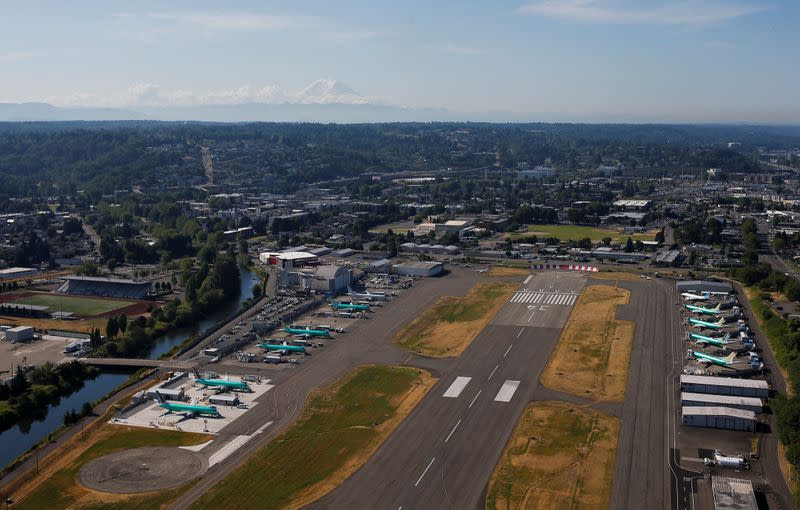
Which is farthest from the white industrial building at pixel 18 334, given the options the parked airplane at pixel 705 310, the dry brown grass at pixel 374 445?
the parked airplane at pixel 705 310

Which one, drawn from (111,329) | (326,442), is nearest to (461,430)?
(326,442)

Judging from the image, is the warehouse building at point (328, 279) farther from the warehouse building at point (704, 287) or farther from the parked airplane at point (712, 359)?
the parked airplane at point (712, 359)

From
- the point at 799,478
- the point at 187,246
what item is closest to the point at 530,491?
the point at 799,478

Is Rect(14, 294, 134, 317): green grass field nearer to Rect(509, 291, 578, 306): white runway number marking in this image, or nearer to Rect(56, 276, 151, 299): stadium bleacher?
Rect(56, 276, 151, 299): stadium bleacher

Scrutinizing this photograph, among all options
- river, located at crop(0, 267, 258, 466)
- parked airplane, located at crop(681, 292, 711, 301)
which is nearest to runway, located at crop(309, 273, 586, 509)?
parked airplane, located at crop(681, 292, 711, 301)

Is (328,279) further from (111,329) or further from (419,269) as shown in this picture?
(111,329)

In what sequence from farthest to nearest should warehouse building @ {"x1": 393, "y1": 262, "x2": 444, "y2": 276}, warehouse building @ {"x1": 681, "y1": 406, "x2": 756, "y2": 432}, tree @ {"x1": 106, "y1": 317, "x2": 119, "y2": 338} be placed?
warehouse building @ {"x1": 393, "y1": 262, "x2": 444, "y2": 276} < tree @ {"x1": 106, "y1": 317, "x2": 119, "y2": 338} < warehouse building @ {"x1": 681, "y1": 406, "x2": 756, "y2": 432}
